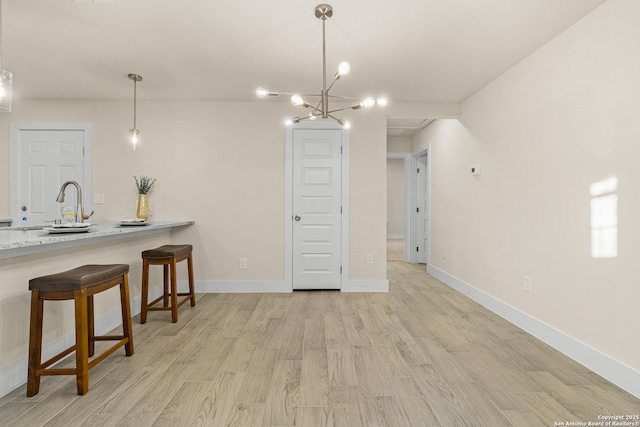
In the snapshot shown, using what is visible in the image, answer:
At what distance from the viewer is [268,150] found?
13.7ft

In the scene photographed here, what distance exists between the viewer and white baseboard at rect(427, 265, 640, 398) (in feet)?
6.34

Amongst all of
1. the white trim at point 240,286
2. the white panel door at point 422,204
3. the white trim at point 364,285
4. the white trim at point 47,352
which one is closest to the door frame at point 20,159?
the white trim at point 240,286

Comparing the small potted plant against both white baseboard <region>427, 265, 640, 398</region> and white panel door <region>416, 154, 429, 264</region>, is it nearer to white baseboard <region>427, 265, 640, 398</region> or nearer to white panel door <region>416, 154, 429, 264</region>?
white baseboard <region>427, 265, 640, 398</region>

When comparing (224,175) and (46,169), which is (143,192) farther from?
(46,169)

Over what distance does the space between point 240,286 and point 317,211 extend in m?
1.40

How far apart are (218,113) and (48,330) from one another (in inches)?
116

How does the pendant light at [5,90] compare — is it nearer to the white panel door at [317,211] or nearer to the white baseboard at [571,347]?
the white panel door at [317,211]

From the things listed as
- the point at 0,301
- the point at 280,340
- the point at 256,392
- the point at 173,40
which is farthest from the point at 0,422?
the point at 173,40

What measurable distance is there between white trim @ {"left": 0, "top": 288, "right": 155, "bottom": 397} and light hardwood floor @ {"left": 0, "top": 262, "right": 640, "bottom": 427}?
0.34 feet

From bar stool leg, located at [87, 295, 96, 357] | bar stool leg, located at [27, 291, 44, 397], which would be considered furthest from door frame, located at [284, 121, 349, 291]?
bar stool leg, located at [27, 291, 44, 397]

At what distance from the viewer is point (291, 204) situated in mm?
4164

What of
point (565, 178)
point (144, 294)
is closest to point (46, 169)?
point (144, 294)

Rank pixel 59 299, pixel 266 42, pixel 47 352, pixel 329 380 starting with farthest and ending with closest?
pixel 266 42, pixel 47 352, pixel 329 380, pixel 59 299

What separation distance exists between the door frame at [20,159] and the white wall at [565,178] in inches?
191
